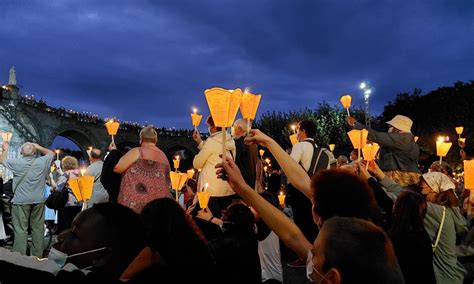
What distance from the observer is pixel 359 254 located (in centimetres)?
155

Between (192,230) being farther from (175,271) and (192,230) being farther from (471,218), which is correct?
(471,218)

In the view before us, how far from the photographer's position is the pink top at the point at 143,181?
538cm

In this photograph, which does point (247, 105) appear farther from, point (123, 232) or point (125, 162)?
point (125, 162)

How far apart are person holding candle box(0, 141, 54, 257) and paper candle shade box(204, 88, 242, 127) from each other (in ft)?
18.1

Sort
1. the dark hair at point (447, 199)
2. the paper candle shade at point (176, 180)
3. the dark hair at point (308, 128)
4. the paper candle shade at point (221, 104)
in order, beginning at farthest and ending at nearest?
the paper candle shade at point (176, 180) → the dark hair at point (308, 128) → the dark hair at point (447, 199) → the paper candle shade at point (221, 104)

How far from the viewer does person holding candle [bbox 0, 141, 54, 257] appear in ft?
24.0

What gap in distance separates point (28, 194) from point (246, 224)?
5.03m

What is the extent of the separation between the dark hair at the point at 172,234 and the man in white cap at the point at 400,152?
467 cm

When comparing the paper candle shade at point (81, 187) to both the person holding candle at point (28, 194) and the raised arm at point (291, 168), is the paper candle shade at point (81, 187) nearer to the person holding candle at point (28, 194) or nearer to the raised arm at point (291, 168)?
the person holding candle at point (28, 194)

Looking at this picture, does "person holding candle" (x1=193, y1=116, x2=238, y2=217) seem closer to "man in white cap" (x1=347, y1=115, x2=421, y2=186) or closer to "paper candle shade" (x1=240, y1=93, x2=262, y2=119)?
"paper candle shade" (x1=240, y1=93, x2=262, y2=119)

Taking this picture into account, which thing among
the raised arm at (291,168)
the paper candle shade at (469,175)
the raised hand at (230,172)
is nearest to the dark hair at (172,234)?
the raised hand at (230,172)

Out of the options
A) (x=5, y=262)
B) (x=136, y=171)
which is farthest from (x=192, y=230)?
(x=136, y=171)

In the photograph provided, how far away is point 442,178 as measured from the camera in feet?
15.6

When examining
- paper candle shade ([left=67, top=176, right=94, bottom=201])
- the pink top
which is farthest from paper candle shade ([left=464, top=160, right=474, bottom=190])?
paper candle shade ([left=67, top=176, right=94, bottom=201])
